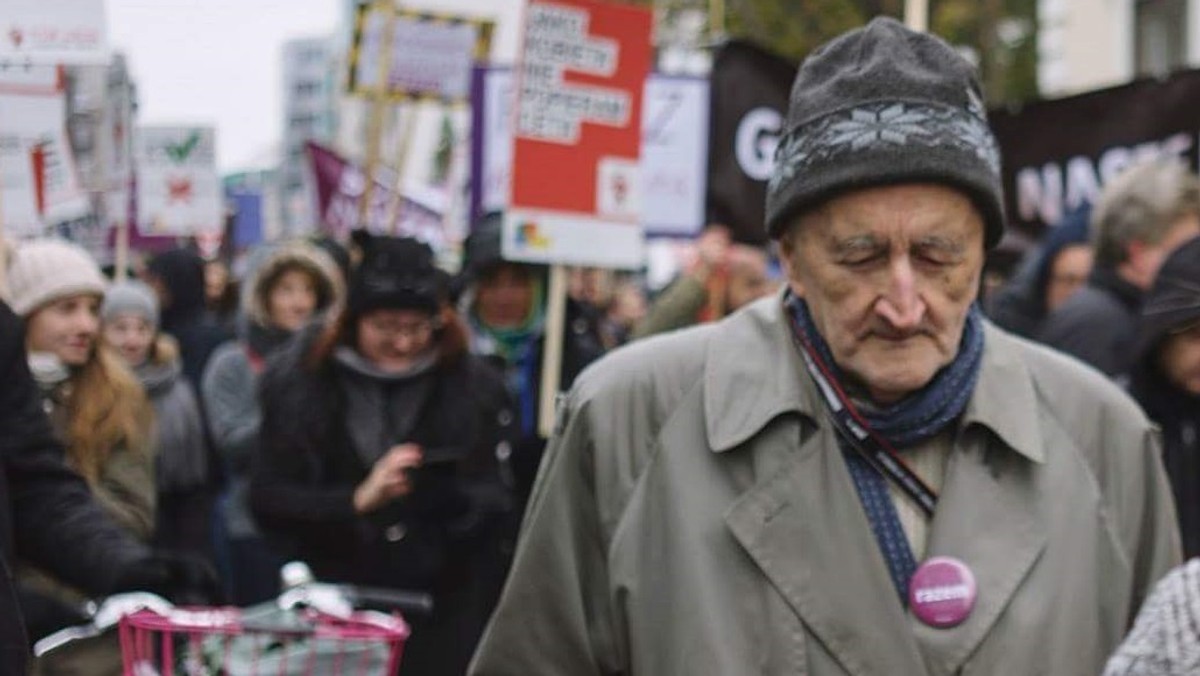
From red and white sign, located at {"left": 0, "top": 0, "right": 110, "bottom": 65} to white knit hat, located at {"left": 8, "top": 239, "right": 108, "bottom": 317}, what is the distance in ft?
5.60

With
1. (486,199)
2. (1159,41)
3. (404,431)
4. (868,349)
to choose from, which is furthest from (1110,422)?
(1159,41)

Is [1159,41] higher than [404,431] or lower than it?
higher

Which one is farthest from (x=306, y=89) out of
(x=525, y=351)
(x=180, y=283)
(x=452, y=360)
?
(x=452, y=360)

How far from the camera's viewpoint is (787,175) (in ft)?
9.46

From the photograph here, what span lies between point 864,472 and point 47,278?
13.5 feet

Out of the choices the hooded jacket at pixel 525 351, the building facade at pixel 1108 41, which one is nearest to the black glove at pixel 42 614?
the hooded jacket at pixel 525 351

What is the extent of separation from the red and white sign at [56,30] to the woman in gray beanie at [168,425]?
3489 millimetres

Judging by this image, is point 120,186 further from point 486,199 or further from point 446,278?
point 446,278

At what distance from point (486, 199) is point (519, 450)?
9.91 ft

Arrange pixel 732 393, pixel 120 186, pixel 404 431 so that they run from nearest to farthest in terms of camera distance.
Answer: pixel 732 393 < pixel 404 431 < pixel 120 186

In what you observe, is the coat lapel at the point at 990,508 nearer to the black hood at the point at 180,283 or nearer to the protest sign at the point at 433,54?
the protest sign at the point at 433,54

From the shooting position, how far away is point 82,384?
6477mm

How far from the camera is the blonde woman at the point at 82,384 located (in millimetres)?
6363

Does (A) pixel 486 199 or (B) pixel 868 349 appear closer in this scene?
(B) pixel 868 349
